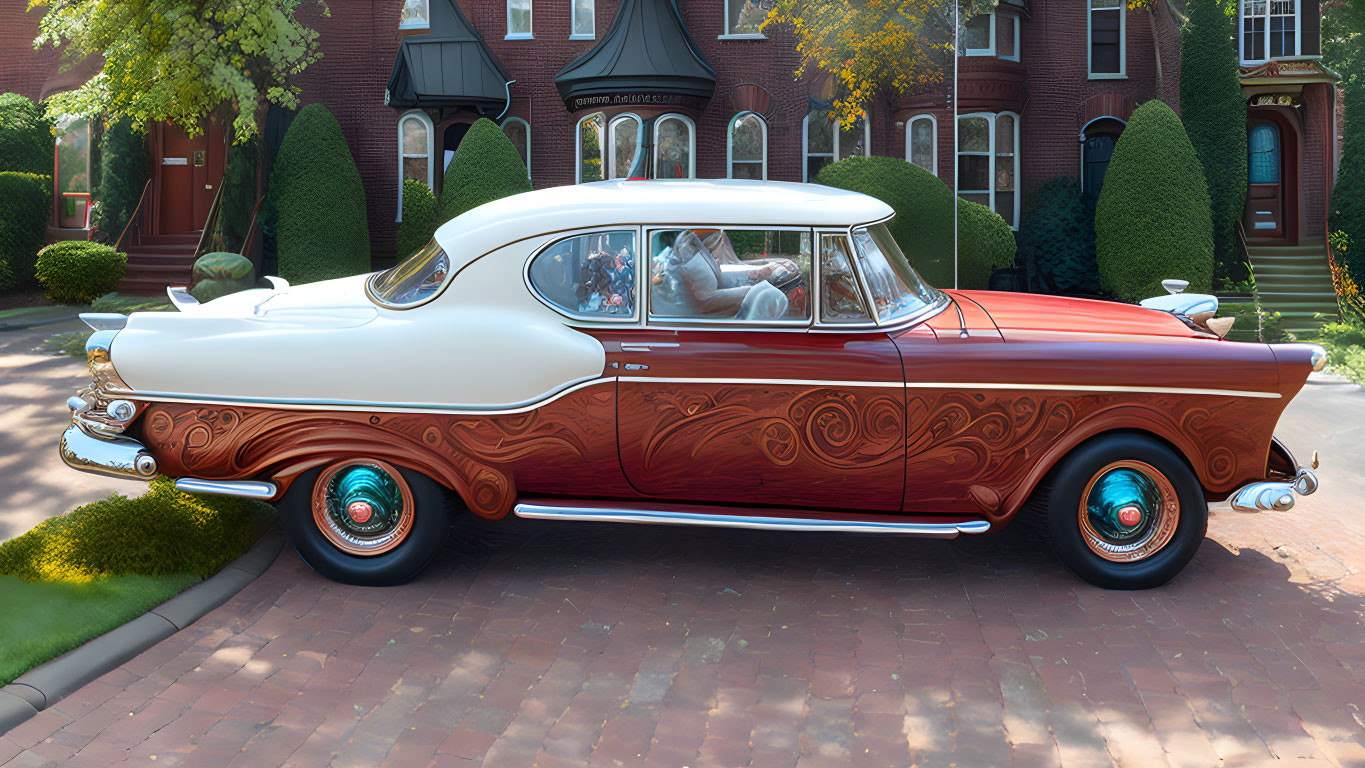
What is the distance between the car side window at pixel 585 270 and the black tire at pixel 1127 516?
235 centimetres

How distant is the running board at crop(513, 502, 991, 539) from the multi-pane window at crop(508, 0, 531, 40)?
56.8ft

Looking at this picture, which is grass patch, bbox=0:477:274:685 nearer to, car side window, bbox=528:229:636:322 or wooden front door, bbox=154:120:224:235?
car side window, bbox=528:229:636:322

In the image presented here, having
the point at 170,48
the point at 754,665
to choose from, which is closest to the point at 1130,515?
the point at 754,665

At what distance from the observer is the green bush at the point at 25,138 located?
20.4 meters

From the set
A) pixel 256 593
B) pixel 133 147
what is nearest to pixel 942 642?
pixel 256 593

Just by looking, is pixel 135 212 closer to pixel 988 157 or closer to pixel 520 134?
pixel 520 134

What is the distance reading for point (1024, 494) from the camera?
5.03m

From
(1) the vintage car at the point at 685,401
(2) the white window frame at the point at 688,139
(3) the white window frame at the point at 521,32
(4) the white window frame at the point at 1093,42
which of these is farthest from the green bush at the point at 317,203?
(4) the white window frame at the point at 1093,42

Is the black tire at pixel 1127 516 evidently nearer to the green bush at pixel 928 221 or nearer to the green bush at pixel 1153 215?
the green bush at pixel 928 221

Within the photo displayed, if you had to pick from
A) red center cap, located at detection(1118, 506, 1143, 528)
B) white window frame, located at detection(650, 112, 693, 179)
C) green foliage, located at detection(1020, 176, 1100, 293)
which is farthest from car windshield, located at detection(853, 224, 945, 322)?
green foliage, located at detection(1020, 176, 1100, 293)

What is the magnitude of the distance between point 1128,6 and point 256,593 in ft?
65.6

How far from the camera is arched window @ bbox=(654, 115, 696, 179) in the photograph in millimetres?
20062

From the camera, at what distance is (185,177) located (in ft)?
70.2

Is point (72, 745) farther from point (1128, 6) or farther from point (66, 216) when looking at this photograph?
point (1128, 6)
